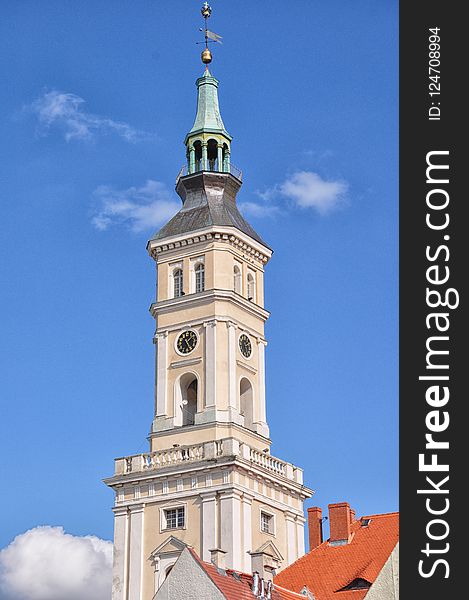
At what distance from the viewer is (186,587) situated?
44.1 metres

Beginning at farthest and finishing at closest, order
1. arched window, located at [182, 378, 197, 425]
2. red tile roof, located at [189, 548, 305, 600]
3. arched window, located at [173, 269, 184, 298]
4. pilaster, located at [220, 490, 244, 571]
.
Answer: arched window, located at [173, 269, 184, 298] → arched window, located at [182, 378, 197, 425] → pilaster, located at [220, 490, 244, 571] → red tile roof, located at [189, 548, 305, 600]

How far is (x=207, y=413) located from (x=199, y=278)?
781 centimetres

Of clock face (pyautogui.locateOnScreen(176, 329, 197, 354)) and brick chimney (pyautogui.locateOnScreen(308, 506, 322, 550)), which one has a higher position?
clock face (pyautogui.locateOnScreen(176, 329, 197, 354))

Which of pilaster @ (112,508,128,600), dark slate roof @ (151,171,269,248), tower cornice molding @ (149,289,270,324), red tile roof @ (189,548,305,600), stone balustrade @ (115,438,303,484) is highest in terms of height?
dark slate roof @ (151,171,269,248)

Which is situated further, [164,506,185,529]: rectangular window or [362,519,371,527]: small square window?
[164,506,185,529]: rectangular window

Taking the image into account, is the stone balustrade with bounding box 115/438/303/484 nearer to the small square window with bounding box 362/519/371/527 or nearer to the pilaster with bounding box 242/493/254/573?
the pilaster with bounding box 242/493/254/573

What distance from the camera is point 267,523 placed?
65.3m

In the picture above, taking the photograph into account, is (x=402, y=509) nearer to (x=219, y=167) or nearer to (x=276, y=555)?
(x=276, y=555)

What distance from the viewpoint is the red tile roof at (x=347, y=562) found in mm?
53906

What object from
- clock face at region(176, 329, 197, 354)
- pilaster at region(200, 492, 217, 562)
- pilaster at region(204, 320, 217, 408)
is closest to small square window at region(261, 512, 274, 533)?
pilaster at region(200, 492, 217, 562)

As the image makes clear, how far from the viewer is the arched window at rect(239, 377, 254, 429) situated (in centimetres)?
6950

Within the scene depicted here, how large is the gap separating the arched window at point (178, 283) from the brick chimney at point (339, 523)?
17185 millimetres

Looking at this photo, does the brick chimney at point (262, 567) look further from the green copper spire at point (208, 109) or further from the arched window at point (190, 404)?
the green copper spire at point (208, 109)

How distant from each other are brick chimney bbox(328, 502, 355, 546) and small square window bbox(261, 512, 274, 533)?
6.91 meters
